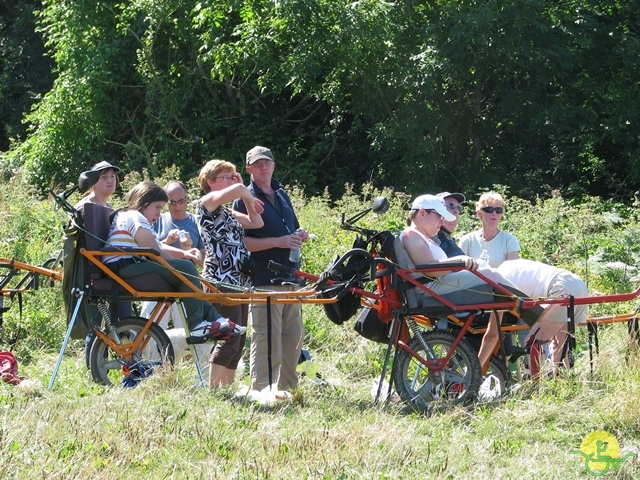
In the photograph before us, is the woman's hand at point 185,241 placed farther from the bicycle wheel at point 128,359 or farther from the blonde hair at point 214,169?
the bicycle wheel at point 128,359

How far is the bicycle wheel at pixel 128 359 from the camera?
683 cm

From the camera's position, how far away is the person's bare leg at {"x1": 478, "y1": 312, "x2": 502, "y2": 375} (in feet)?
22.6

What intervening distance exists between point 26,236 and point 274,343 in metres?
5.32

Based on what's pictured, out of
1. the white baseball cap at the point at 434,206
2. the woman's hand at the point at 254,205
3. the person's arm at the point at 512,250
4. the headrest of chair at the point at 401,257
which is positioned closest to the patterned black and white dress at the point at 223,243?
the woman's hand at the point at 254,205

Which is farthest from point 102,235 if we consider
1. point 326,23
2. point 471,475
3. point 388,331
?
point 326,23

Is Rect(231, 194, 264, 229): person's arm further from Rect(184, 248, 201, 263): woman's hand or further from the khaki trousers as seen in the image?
Rect(184, 248, 201, 263): woman's hand

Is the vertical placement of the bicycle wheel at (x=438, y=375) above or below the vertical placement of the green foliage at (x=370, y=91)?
below

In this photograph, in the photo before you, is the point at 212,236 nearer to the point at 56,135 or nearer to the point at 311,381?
the point at 311,381

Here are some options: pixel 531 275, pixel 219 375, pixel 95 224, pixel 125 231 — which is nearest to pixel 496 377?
pixel 531 275

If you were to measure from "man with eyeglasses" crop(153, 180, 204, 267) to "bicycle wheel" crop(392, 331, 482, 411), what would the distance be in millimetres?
1933

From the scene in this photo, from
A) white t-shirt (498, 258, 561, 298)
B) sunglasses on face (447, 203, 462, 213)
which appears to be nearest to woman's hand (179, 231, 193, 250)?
sunglasses on face (447, 203, 462, 213)

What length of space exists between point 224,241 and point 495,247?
2.09 m

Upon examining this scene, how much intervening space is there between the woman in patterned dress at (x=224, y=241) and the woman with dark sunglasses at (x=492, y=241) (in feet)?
5.85

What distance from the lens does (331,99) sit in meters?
19.9
